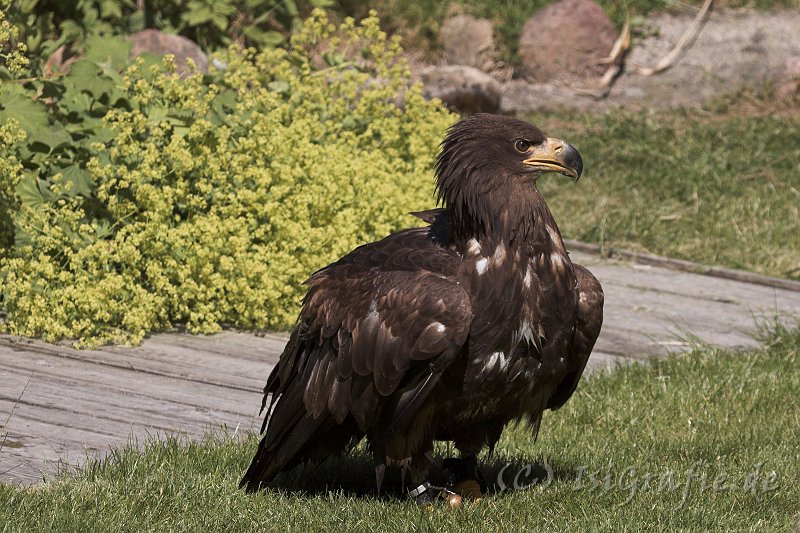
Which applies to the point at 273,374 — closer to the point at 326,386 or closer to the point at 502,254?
the point at 326,386

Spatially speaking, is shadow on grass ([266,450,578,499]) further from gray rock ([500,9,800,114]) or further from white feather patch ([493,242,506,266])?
gray rock ([500,9,800,114])

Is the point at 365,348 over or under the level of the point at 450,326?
under


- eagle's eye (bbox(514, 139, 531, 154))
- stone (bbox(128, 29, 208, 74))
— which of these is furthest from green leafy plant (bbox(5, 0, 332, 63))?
eagle's eye (bbox(514, 139, 531, 154))

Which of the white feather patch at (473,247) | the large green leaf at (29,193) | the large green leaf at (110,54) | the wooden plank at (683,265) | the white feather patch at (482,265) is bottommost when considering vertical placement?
the wooden plank at (683,265)

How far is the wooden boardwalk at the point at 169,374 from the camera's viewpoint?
17.2 feet

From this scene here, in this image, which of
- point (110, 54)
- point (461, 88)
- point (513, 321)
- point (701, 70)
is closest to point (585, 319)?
point (513, 321)

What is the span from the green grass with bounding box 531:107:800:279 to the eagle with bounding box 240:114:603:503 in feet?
15.5

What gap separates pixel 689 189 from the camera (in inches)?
401

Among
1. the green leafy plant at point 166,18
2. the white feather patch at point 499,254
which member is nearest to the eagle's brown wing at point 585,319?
the white feather patch at point 499,254

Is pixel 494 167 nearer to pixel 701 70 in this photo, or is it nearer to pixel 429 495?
pixel 429 495

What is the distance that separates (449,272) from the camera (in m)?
4.55

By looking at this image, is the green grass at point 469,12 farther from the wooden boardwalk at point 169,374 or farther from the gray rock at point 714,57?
the wooden boardwalk at point 169,374

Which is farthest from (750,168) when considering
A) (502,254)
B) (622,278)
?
(502,254)

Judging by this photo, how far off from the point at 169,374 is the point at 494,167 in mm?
2310
